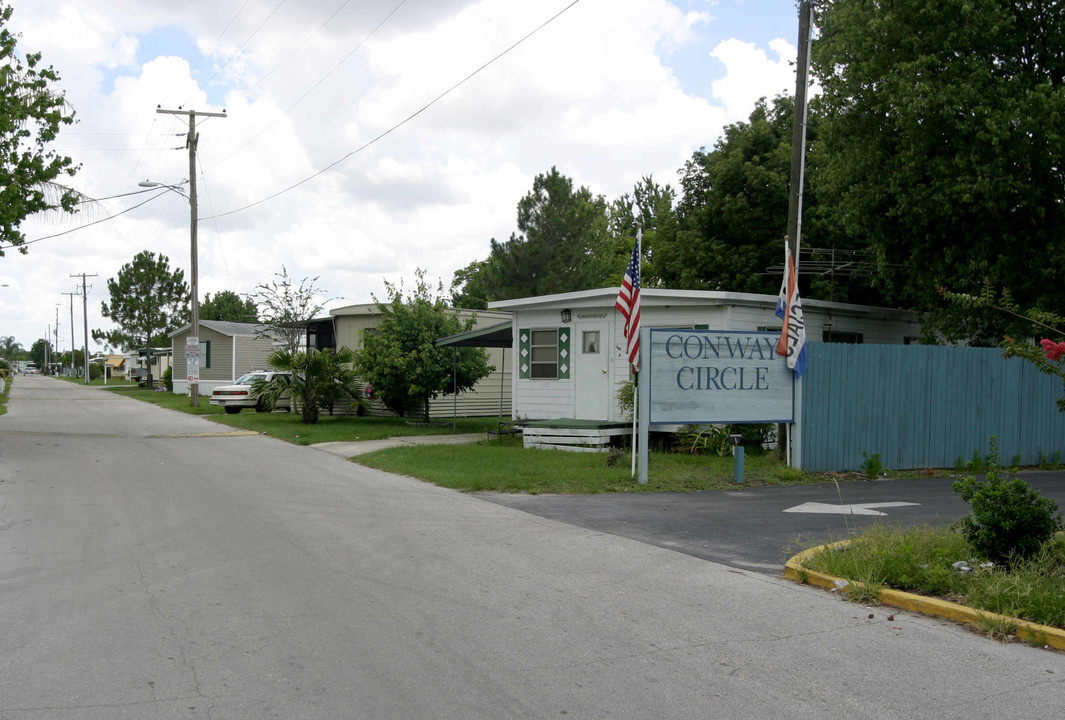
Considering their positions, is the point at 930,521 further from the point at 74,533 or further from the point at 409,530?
the point at 74,533

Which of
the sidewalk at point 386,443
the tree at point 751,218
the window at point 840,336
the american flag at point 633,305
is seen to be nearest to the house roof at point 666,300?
the window at point 840,336

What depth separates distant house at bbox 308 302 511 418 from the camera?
92.2 ft

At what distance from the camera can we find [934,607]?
254 inches

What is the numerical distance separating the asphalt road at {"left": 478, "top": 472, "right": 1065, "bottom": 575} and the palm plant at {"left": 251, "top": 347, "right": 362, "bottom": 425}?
43.3ft

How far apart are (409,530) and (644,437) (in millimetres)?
4836

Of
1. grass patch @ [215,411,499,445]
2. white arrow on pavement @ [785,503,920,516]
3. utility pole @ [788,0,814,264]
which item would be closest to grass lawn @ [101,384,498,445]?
grass patch @ [215,411,499,445]

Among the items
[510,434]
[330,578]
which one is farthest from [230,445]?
[330,578]

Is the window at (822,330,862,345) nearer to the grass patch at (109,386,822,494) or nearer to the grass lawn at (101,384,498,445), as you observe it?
the grass patch at (109,386,822,494)

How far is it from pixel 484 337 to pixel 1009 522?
50.2ft

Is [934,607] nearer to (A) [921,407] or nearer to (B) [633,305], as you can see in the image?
(B) [633,305]

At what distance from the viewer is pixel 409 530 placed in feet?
31.2

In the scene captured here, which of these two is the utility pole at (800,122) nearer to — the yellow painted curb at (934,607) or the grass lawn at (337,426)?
the yellow painted curb at (934,607)

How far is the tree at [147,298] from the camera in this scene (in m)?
60.8

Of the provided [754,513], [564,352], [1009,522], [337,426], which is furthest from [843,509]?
[337,426]
